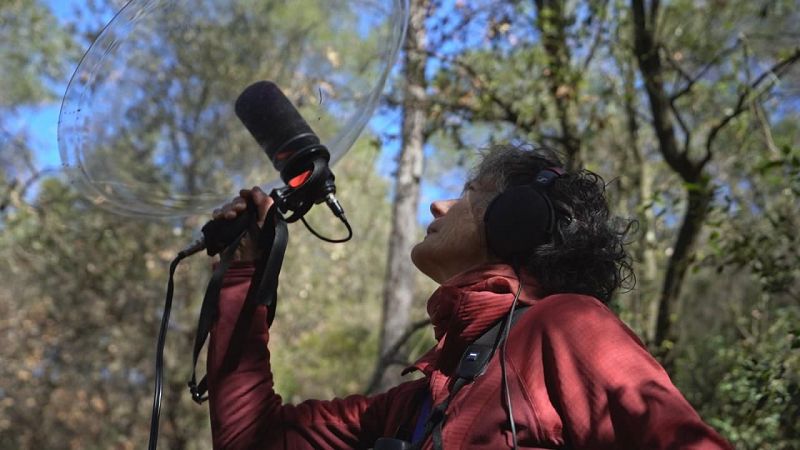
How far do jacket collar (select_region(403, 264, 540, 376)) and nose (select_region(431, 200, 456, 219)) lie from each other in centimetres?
25

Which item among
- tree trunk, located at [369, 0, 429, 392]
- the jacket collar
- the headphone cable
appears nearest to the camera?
the headphone cable

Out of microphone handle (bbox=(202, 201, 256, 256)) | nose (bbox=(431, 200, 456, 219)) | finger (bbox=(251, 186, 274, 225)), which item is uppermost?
finger (bbox=(251, 186, 274, 225))

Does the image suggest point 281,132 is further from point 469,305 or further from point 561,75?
point 561,75

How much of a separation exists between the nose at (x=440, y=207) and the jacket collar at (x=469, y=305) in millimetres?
251

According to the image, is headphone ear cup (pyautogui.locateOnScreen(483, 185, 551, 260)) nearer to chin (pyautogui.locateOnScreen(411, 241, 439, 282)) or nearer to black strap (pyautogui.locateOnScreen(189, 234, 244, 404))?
chin (pyautogui.locateOnScreen(411, 241, 439, 282))

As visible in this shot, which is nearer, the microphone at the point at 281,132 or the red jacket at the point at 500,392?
the red jacket at the point at 500,392

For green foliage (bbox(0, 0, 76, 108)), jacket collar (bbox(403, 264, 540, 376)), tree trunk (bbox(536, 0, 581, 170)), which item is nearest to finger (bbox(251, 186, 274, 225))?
jacket collar (bbox(403, 264, 540, 376))

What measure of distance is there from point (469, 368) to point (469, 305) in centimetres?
17

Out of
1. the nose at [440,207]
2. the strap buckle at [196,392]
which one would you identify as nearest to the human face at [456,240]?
the nose at [440,207]

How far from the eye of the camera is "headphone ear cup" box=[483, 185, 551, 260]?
1.99 m

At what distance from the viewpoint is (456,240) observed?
2162 millimetres

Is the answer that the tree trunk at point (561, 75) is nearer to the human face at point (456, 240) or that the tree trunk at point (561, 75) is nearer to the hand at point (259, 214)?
the human face at point (456, 240)

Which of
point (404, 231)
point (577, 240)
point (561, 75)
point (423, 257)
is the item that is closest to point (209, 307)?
point (423, 257)

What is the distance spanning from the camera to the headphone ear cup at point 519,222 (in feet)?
6.53
